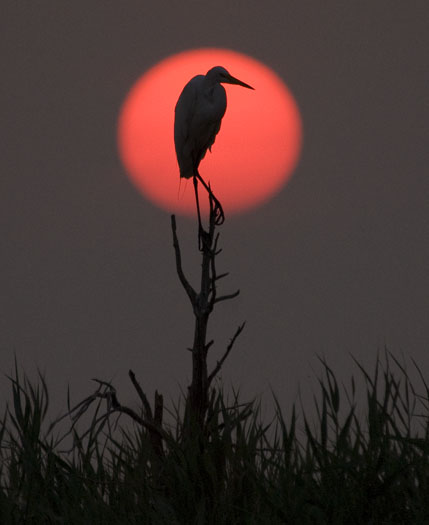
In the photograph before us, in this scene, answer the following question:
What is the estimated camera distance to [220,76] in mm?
7207

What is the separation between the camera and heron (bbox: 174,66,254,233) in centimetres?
715

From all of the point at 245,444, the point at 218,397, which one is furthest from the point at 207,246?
the point at 245,444

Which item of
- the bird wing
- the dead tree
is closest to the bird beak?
the bird wing

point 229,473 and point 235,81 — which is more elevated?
point 235,81

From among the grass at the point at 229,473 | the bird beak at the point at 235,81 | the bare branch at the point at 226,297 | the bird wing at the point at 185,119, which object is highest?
the bird beak at the point at 235,81

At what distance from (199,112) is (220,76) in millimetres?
384

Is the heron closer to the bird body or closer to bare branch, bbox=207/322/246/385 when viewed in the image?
the bird body

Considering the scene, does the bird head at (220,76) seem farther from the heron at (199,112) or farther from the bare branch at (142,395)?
the bare branch at (142,395)

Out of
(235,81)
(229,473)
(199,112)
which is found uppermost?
(235,81)

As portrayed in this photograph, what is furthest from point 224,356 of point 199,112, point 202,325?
point 199,112

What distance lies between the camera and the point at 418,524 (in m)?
3.50

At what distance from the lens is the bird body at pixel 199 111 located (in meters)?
7.15

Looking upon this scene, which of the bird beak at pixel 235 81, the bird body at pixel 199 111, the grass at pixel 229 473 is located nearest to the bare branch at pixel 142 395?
the grass at pixel 229 473

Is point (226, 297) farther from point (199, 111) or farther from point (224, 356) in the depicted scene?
point (199, 111)
